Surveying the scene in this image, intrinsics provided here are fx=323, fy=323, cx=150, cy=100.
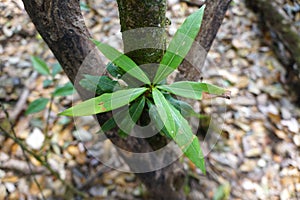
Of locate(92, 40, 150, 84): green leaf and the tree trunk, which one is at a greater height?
the tree trunk

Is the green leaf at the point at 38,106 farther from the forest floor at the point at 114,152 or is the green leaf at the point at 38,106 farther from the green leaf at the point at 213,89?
the green leaf at the point at 213,89

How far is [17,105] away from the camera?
53.4 inches

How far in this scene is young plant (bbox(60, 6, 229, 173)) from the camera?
0.52 m

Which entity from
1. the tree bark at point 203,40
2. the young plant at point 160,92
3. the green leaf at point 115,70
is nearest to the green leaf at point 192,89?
the young plant at point 160,92

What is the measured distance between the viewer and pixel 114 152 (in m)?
1.33

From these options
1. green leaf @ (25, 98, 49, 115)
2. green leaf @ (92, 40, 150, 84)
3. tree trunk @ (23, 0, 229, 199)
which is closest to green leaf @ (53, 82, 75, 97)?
green leaf @ (25, 98, 49, 115)

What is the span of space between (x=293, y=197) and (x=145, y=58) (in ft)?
3.14

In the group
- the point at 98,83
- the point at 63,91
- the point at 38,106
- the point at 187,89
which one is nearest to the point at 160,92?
the point at 187,89

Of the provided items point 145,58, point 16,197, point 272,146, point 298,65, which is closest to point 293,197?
point 272,146

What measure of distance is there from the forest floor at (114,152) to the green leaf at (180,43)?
608 millimetres

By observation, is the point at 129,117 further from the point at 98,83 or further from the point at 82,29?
the point at 82,29

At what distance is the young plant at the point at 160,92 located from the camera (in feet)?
1.70

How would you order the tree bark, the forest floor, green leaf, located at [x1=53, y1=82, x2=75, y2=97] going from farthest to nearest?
the forest floor, green leaf, located at [x1=53, y1=82, x2=75, y2=97], the tree bark

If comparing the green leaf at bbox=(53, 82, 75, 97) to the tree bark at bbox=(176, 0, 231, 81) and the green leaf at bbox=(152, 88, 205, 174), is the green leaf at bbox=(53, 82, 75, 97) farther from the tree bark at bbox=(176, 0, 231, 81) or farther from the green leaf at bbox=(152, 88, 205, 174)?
the green leaf at bbox=(152, 88, 205, 174)
